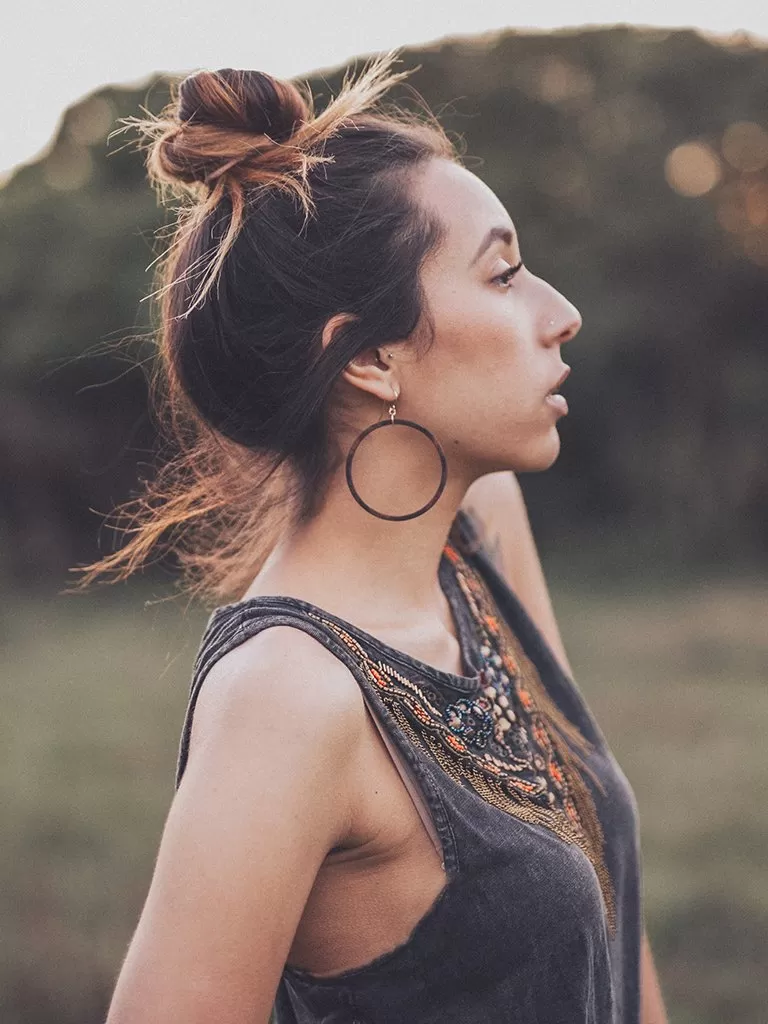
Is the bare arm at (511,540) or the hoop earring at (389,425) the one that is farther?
the bare arm at (511,540)

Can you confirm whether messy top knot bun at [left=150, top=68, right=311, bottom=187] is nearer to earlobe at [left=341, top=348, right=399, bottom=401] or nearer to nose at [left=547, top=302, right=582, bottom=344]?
earlobe at [left=341, top=348, right=399, bottom=401]

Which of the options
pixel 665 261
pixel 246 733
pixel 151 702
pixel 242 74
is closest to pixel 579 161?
pixel 665 261

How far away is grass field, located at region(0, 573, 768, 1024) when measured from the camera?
384 centimetres

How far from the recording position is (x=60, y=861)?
4648mm

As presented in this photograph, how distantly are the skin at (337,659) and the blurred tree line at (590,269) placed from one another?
7.71 meters

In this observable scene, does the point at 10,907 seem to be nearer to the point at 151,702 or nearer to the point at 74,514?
the point at 151,702

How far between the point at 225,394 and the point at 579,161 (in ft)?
28.2

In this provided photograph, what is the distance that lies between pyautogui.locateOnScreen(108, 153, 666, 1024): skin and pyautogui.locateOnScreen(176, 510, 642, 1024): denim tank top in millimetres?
32

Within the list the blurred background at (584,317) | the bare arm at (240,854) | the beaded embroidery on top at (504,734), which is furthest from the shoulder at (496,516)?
the blurred background at (584,317)

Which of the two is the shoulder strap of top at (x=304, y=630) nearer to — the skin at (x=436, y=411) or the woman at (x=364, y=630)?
the woman at (x=364, y=630)

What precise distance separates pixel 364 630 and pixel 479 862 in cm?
35

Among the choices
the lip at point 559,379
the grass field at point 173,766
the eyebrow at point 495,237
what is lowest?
the grass field at point 173,766

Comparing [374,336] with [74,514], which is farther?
[74,514]

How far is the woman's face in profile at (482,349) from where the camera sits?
67.9 inches
